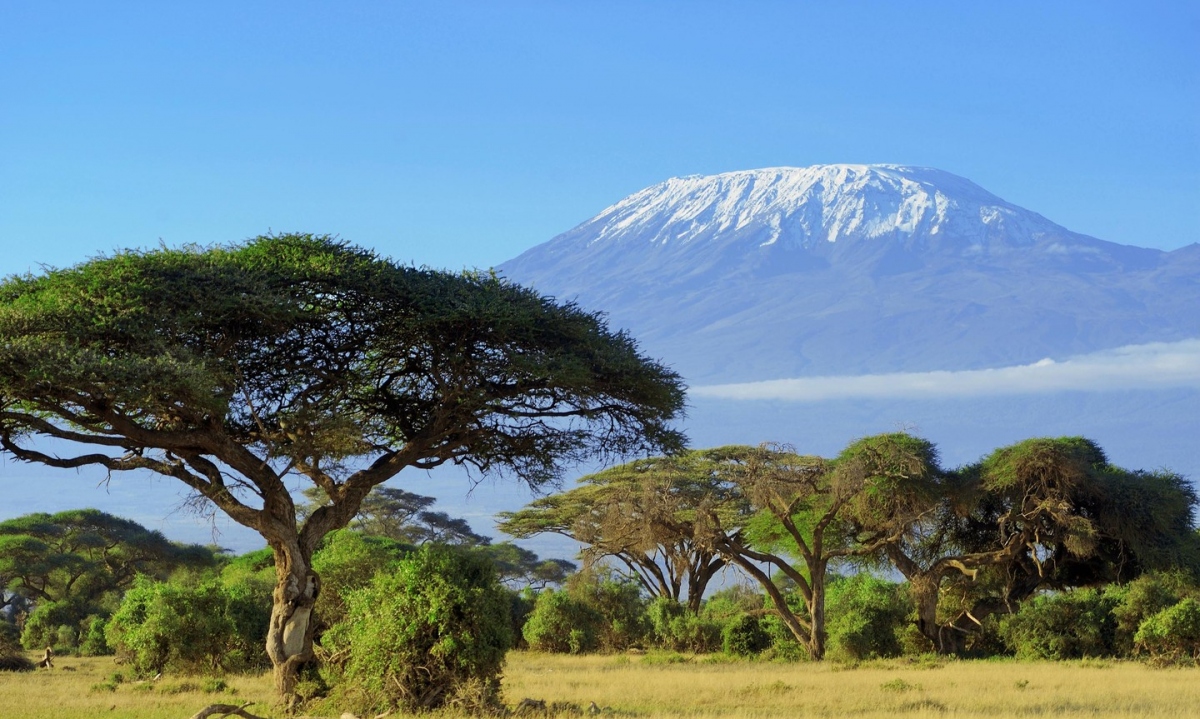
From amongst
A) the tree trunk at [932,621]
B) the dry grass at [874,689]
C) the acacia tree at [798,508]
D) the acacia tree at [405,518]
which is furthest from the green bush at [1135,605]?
the acacia tree at [405,518]

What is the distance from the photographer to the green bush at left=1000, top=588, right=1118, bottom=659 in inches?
1261

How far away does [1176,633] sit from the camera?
29391mm

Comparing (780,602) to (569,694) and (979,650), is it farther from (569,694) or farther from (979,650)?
(569,694)

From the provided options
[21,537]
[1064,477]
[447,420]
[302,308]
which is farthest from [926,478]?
[21,537]

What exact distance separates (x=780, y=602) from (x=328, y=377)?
52.4 feet

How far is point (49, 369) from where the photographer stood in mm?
17625

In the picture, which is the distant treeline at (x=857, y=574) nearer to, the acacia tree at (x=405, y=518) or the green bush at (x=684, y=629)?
the green bush at (x=684, y=629)

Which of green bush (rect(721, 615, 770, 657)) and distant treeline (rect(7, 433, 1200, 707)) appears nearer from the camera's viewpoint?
distant treeline (rect(7, 433, 1200, 707))

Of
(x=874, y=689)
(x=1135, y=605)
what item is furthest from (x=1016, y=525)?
(x=874, y=689)

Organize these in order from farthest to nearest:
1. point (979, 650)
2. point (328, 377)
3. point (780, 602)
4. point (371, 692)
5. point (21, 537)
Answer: point (21, 537) → point (979, 650) → point (780, 602) → point (328, 377) → point (371, 692)

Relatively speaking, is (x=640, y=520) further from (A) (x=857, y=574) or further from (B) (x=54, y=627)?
(B) (x=54, y=627)

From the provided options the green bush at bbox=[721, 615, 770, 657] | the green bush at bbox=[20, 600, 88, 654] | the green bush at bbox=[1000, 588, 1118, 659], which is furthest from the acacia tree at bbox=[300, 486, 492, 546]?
the green bush at bbox=[1000, 588, 1118, 659]

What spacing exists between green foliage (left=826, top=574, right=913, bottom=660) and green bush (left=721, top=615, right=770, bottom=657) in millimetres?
2057

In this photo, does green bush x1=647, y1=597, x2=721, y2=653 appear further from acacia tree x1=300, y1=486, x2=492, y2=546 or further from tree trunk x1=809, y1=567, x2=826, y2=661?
acacia tree x1=300, y1=486, x2=492, y2=546
